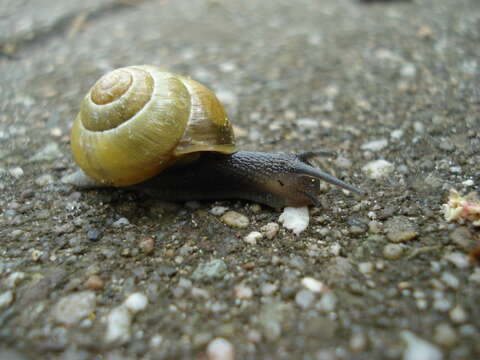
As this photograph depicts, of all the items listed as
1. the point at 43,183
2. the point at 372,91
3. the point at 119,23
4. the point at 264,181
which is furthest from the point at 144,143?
the point at 119,23

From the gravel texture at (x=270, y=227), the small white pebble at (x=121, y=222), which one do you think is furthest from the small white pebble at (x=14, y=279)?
the small white pebble at (x=121, y=222)

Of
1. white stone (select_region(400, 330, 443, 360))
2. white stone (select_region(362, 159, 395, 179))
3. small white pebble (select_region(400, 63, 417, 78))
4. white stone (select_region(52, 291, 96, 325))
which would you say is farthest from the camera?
small white pebble (select_region(400, 63, 417, 78))

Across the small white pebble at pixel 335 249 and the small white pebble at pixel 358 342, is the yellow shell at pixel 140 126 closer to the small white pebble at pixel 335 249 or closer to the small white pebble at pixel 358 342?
the small white pebble at pixel 335 249

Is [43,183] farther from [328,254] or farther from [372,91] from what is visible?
[372,91]

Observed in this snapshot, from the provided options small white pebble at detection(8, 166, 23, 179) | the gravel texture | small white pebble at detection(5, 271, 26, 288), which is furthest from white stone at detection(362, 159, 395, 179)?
small white pebble at detection(8, 166, 23, 179)

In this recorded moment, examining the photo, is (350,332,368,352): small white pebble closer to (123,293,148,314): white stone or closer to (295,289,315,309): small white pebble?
(295,289,315,309): small white pebble

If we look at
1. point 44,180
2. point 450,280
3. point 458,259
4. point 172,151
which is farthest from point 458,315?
point 44,180
